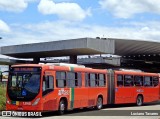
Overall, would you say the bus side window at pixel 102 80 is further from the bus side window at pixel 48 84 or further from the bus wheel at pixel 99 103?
the bus side window at pixel 48 84

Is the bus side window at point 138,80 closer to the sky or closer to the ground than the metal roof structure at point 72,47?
closer to the ground

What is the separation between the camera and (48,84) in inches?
744

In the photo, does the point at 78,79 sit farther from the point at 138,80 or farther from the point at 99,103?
the point at 138,80

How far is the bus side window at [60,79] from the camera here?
19.7 metres

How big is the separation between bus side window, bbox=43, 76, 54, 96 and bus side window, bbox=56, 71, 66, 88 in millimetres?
486

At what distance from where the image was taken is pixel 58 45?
63125 mm

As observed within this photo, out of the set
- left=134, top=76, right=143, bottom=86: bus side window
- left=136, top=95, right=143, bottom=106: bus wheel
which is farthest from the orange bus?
left=136, top=95, right=143, bottom=106: bus wheel

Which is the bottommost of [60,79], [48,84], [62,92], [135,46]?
[62,92]

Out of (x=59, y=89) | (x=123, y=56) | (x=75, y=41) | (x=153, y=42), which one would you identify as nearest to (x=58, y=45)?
(x=75, y=41)

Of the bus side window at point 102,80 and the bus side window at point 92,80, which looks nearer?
the bus side window at point 92,80

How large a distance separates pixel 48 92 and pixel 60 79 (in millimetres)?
1408

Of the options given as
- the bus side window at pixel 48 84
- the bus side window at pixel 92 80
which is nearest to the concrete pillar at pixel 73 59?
the bus side window at pixel 92 80

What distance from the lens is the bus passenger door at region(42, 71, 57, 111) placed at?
18.5 meters

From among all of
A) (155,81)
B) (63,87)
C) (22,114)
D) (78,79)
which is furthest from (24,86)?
(155,81)
